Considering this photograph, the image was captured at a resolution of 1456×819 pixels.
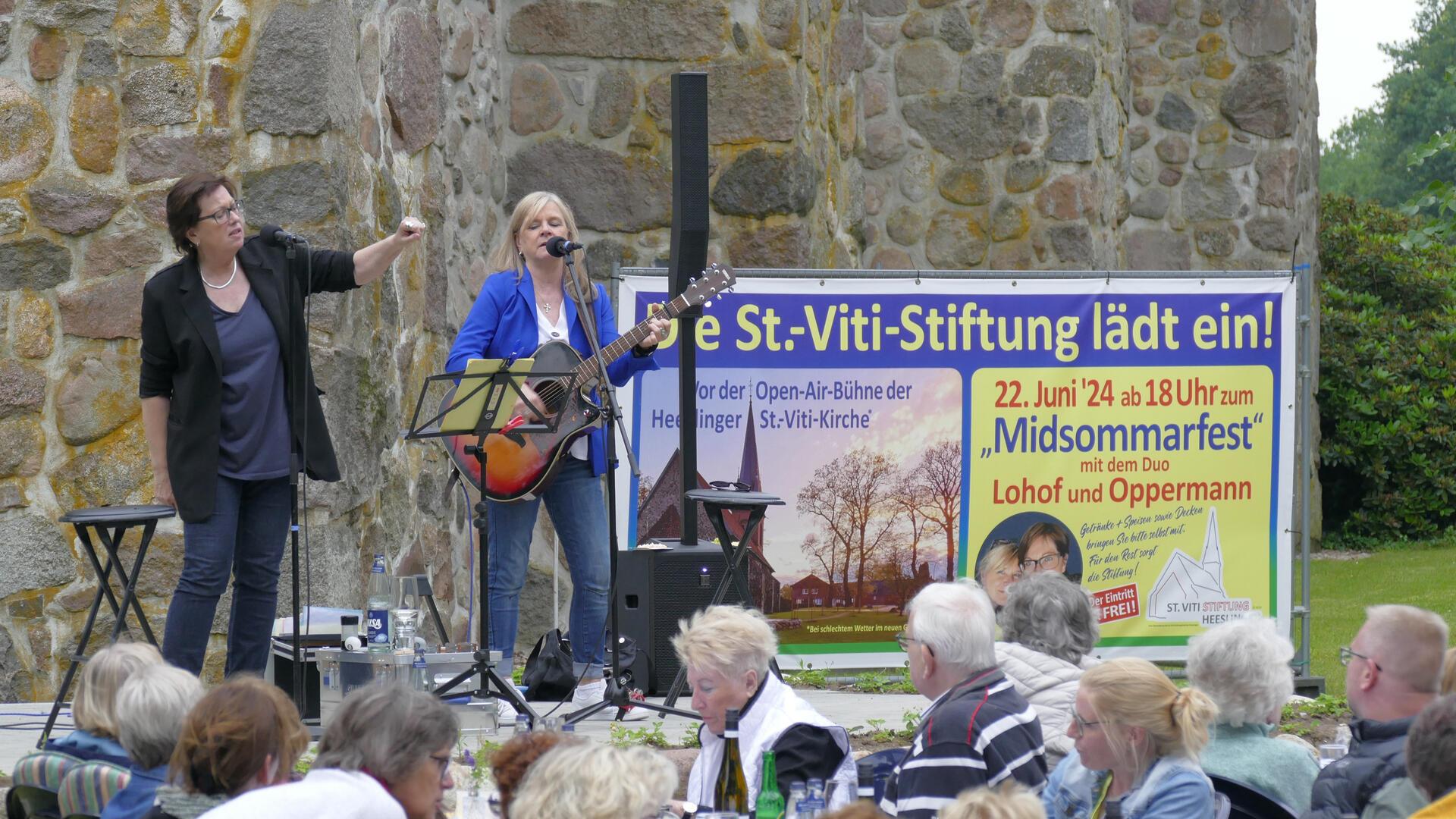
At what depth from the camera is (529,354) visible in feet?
17.7

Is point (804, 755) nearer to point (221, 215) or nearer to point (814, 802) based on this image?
point (814, 802)

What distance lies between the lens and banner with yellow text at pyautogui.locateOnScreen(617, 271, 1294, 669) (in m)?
6.45

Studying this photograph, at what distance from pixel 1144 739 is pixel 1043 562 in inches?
134

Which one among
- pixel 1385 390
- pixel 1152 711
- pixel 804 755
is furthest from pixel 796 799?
pixel 1385 390

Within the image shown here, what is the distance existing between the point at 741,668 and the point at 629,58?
178 inches

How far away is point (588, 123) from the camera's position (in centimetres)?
749

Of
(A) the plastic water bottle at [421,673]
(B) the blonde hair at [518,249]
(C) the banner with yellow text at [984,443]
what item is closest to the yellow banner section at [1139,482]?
(C) the banner with yellow text at [984,443]

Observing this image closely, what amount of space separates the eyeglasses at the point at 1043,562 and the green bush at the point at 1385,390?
7.24 m

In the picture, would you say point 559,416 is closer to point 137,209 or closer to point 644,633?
point 644,633

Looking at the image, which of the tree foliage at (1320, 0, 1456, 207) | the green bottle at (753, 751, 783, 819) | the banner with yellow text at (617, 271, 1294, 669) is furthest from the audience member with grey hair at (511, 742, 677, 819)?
the tree foliage at (1320, 0, 1456, 207)

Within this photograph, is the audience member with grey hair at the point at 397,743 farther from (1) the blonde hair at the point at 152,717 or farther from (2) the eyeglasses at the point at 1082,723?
(2) the eyeglasses at the point at 1082,723

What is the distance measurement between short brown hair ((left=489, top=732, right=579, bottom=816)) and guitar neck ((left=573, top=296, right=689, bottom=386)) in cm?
245

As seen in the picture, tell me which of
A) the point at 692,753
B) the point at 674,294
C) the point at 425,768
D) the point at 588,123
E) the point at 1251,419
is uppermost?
the point at 588,123

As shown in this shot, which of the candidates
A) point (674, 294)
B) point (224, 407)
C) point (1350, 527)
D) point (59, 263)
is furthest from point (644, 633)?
point (1350, 527)
